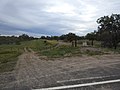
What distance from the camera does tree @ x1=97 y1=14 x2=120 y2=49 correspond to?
129 feet

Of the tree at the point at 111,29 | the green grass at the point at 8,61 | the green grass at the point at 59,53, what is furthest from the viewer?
the tree at the point at 111,29

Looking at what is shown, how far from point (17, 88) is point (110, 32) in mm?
36525

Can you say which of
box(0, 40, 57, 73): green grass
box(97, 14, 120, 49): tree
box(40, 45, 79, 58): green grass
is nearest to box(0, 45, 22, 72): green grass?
box(0, 40, 57, 73): green grass

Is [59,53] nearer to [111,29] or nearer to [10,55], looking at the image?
[10,55]

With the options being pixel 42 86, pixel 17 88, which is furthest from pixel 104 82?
pixel 17 88

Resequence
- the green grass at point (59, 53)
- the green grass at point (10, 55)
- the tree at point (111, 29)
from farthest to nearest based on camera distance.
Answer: the tree at point (111, 29) < the green grass at point (59, 53) < the green grass at point (10, 55)

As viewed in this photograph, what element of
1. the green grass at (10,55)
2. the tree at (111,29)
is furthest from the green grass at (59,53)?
the tree at (111,29)

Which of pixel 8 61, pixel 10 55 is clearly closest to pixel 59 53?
pixel 10 55

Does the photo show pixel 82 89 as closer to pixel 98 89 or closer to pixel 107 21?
pixel 98 89

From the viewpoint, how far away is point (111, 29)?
132 ft

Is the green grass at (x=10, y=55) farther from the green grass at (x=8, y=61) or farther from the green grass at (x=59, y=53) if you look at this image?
the green grass at (x=59, y=53)

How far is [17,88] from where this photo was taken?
6332 mm

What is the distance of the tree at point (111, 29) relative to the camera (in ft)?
129

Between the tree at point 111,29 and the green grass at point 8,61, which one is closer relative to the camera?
the green grass at point 8,61
